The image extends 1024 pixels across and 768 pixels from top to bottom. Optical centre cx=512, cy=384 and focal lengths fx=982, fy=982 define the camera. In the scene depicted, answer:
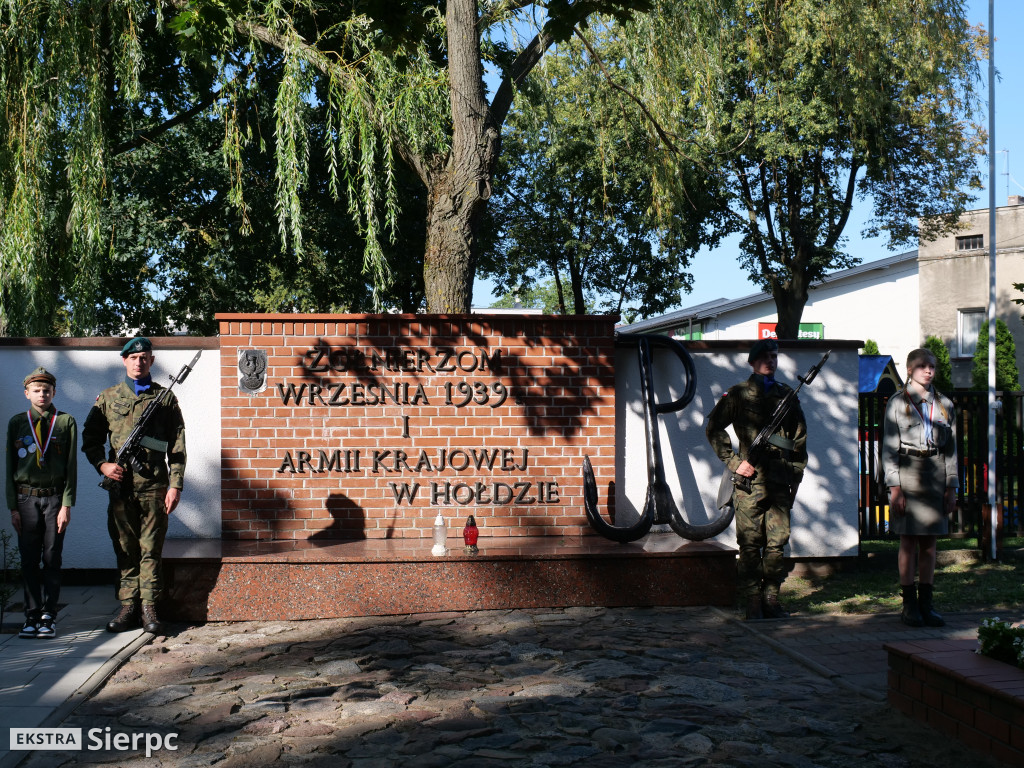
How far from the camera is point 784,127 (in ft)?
78.9

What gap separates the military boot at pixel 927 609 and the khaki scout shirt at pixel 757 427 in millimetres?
1135

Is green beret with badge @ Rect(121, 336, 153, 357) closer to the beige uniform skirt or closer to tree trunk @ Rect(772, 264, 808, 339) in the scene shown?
the beige uniform skirt

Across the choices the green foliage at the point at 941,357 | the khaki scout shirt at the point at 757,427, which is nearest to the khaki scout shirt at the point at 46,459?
the khaki scout shirt at the point at 757,427

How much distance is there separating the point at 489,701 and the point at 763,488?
114 inches

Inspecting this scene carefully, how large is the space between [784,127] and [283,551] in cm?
1997

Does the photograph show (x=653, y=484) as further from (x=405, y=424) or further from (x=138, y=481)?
(x=138, y=481)

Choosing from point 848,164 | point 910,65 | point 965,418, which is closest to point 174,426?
point 965,418

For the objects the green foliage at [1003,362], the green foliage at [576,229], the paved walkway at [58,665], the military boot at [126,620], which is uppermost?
the green foliage at [576,229]

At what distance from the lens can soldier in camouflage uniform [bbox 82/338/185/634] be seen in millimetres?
6844

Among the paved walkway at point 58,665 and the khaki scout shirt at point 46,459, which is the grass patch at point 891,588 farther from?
the khaki scout shirt at point 46,459

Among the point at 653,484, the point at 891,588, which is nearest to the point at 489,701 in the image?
the point at 653,484

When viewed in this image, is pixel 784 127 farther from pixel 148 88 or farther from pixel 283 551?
pixel 283 551

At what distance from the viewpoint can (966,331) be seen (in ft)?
116

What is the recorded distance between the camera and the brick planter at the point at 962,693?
14.0ft
